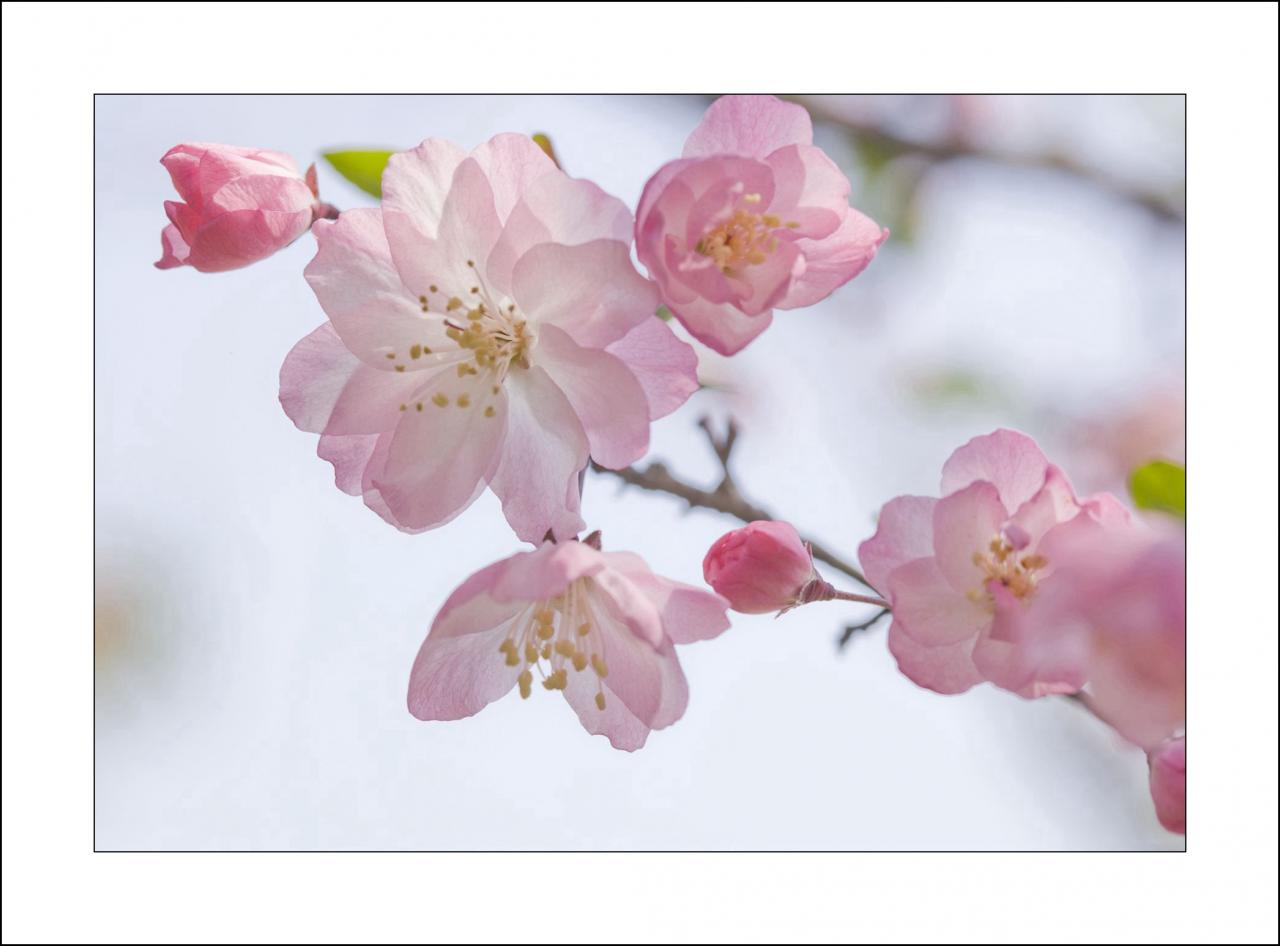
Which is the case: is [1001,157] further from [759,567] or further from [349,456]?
[349,456]

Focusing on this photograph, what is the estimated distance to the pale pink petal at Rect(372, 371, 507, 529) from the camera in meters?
0.76

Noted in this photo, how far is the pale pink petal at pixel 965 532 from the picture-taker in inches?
30.8

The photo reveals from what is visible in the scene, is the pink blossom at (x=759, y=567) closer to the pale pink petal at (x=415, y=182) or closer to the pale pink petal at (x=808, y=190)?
the pale pink petal at (x=808, y=190)

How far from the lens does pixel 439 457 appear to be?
2.55ft

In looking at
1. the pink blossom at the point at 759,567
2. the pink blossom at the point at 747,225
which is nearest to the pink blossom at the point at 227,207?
the pink blossom at the point at 747,225

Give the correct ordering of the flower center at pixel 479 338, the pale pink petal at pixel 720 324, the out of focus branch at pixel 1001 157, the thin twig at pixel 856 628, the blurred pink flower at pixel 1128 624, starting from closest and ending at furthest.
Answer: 1. the blurred pink flower at pixel 1128 624
2. the pale pink petal at pixel 720 324
3. the flower center at pixel 479 338
4. the thin twig at pixel 856 628
5. the out of focus branch at pixel 1001 157

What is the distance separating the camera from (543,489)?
0.77 metres

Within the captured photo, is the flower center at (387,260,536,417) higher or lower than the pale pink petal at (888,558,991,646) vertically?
higher

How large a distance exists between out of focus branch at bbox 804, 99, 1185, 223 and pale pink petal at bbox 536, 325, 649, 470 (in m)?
Result: 0.62

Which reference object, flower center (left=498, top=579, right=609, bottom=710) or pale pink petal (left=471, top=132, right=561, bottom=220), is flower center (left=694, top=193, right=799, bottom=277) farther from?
flower center (left=498, top=579, right=609, bottom=710)

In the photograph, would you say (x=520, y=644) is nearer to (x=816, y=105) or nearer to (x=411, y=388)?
(x=411, y=388)

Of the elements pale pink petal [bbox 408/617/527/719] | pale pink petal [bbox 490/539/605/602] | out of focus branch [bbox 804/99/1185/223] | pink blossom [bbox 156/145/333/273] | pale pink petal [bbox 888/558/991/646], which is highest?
out of focus branch [bbox 804/99/1185/223]

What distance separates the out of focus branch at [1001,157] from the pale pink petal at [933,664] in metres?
0.70

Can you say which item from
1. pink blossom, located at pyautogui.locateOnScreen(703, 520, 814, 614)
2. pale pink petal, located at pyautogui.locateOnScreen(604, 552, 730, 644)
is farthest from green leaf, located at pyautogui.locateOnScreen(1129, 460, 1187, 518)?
pale pink petal, located at pyautogui.locateOnScreen(604, 552, 730, 644)
